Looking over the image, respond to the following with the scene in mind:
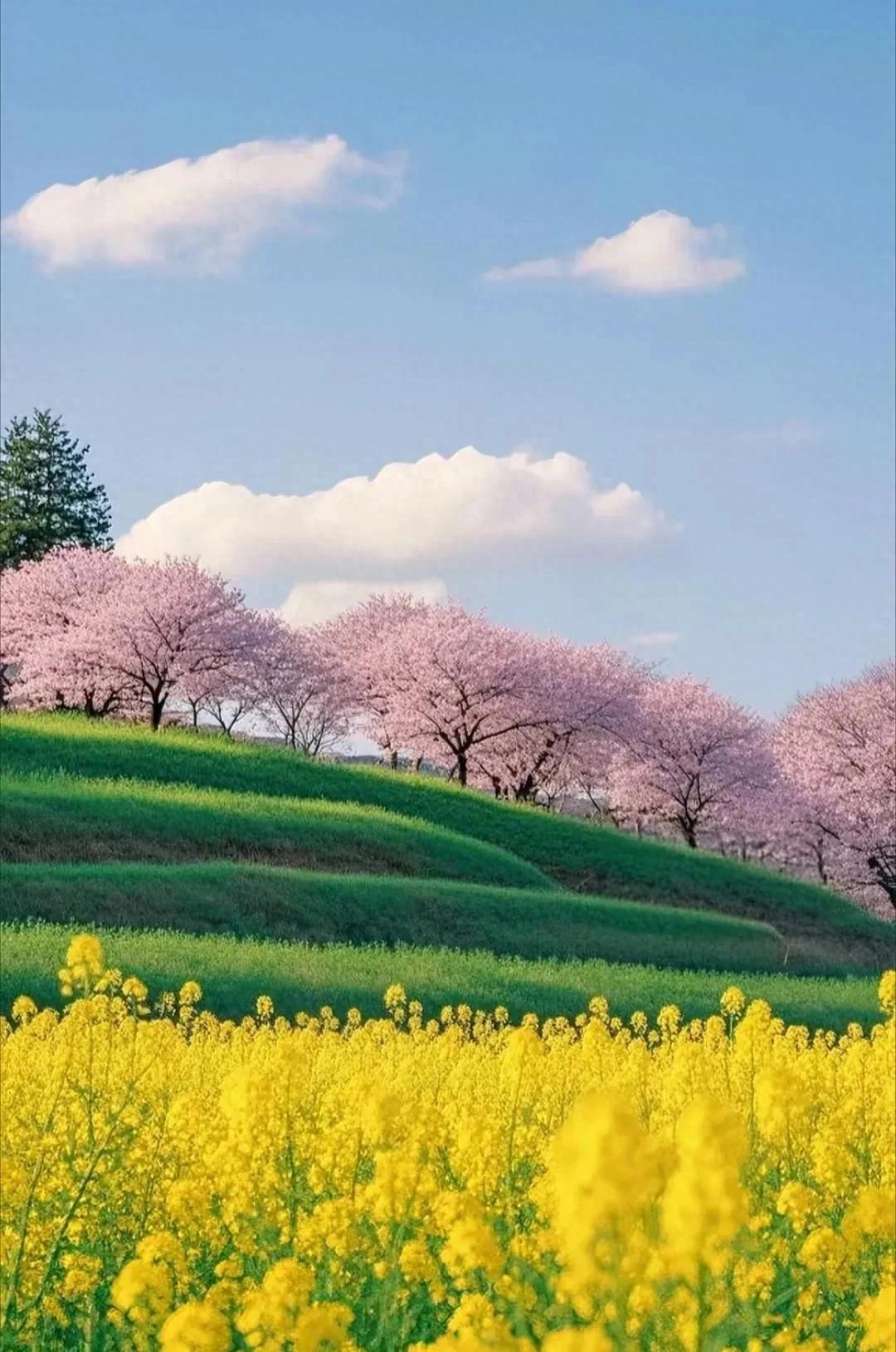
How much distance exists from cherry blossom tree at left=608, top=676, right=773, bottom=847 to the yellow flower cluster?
50.7 meters

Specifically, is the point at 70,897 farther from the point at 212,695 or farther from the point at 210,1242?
the point at 212,695

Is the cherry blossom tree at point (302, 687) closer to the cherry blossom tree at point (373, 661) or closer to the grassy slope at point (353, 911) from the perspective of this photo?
the cherry blossom tree at point (373, 661)

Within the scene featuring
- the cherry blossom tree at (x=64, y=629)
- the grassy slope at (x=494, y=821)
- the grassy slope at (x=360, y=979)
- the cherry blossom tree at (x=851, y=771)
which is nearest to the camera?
the grassy slope at (x=360, y=979)

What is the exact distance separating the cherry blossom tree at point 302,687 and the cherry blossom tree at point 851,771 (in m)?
19.1

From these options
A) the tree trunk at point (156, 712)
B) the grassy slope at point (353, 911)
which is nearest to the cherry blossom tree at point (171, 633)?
the tree trunk at point (156, 712)

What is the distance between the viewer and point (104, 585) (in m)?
59.0

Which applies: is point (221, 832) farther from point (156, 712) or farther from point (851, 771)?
point (851, 771)

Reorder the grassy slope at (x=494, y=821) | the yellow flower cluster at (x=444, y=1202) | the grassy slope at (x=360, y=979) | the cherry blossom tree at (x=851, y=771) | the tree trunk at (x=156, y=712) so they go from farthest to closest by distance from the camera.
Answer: the cherry blossom tree at (x=851, y=771)
the tree trunk at (x=156, y=712)
the grassy slope at (x=494, y=821)
the grassy slope at (x=360, y=979)
the yellow flower cluster at (x=444, y=1202)

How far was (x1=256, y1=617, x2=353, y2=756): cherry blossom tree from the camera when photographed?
56.2m

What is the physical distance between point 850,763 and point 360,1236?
2363 inches

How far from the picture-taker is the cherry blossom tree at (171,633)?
50.2 metres

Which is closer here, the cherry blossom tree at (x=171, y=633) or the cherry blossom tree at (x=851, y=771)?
the cherry blossom tree at (x=171, y=633)

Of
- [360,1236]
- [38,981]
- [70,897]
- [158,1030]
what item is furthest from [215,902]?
[360,1236]

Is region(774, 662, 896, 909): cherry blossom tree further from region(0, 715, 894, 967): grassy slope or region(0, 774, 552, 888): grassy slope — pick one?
region(0, 774, 552, 888): grassy slope
